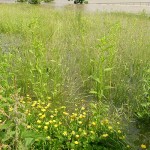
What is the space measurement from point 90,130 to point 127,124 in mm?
581

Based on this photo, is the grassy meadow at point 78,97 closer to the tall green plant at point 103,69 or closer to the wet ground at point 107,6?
the tall green plant at point 103,69

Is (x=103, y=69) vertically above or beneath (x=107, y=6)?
beneath

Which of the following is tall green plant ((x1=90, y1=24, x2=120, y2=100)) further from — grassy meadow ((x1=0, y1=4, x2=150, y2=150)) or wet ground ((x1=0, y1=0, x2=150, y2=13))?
wet ground ((x1=0, y1=0, x2=150, y2=13))

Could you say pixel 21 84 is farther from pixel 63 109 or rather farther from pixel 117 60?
pixel 117 60

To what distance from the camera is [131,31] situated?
534 cm

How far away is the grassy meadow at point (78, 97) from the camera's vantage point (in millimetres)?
2316

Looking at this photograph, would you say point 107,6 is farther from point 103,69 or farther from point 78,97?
point 78,97

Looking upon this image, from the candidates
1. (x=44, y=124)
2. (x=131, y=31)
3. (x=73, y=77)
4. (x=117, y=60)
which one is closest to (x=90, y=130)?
(x=44, y=124)

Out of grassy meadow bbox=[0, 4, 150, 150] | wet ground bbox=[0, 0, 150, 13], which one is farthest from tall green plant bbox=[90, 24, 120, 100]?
wet ground bbox=[0, 0, 150, 13]

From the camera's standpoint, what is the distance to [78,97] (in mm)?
3441

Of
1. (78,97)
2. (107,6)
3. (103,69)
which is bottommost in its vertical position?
(78,97)

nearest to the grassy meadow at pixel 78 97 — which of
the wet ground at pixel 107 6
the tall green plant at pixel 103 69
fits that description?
the tall green plant at pixel 103 69

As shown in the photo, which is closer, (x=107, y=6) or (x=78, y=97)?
(x=78, y=97)

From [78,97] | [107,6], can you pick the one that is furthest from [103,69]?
[107,6]
